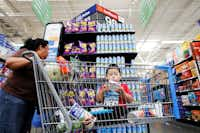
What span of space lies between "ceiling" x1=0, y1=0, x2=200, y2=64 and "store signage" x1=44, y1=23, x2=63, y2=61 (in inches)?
159

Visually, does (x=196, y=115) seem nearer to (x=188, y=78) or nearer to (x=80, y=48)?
(x=188, y=78)

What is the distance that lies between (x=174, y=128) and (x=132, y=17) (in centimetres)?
605

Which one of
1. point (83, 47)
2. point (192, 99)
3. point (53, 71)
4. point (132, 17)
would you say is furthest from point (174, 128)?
point (132, 17)

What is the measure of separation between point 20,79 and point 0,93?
0.76 ft

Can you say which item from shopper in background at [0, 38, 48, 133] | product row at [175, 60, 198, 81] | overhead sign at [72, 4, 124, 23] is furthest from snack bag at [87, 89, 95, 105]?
product row at [175, 60, 198, 81]

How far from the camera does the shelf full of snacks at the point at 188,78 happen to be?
5086mm

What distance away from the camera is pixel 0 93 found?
1.74 meters

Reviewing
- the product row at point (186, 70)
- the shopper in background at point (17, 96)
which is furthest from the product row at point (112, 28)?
the shopper in background at point (17, 96)

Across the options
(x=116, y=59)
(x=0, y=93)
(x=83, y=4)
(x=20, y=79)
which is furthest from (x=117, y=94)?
(x=83, y=4)

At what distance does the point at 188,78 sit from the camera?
548cm

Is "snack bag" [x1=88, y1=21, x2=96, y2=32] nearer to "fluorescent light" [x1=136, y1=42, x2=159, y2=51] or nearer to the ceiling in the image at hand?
the ceiling

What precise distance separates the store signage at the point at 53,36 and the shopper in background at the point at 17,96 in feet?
6.16

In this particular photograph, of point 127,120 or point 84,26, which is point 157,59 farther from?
point 127,120

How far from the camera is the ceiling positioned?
8.35 metres
